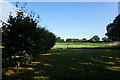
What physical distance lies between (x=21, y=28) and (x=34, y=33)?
0.92 meters


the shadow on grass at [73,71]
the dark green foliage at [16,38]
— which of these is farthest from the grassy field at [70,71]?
the dark green foliage at [16,38]

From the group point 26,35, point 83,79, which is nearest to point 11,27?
point 26,35

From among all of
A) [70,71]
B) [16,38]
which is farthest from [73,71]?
[16,38]

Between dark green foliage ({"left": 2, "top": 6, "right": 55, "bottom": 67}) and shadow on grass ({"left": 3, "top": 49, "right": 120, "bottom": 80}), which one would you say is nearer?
shadow on grass ({"left": 3, "top": 49, "right": 120, "bottom": 80})

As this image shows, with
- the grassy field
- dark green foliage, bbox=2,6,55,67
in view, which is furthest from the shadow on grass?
dark green foliage, bbox=2,6,55,67

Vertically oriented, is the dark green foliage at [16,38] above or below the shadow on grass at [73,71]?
above

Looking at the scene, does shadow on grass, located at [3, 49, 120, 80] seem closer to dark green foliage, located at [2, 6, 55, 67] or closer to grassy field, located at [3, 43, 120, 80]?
grassy field, located at [3, 43, 120, 80]

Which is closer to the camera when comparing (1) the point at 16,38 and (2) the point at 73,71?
(1) the point at 16,38

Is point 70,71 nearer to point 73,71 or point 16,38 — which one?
point 73,71

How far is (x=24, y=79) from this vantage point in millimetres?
4621

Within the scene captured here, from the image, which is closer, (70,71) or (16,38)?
(16,38)

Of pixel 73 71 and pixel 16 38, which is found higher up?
pixel 16 38

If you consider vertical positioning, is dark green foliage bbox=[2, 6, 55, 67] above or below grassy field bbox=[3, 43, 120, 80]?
above

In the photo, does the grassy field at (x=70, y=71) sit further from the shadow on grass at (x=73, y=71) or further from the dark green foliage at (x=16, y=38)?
the dark green foliage at (x=16, y=38)
